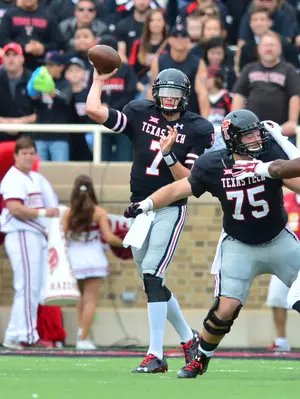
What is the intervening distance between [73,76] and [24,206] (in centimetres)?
178

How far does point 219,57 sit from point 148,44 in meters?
0.85

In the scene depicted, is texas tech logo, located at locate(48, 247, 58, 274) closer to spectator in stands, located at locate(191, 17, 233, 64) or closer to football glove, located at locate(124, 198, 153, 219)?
spectator in stands, located at locate(191, 17, 233, 64)

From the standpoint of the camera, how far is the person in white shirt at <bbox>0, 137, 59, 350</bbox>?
11773 millimetres

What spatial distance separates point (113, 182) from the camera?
1262 centimetres

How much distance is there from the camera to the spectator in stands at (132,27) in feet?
46.0

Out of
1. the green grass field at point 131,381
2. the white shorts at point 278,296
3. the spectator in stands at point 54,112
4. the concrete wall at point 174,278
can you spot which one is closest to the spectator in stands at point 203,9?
the spectator in stands at point 54,112

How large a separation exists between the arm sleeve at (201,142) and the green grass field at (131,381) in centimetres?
152

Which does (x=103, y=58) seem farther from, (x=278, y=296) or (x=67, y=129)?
(x=278, y=296)

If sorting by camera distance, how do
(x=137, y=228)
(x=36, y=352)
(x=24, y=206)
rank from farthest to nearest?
(x=24, y=206)
(x=36, y=352)
(x=137, y=228)

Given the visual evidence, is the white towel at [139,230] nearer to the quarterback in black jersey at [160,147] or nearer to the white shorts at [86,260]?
the quarterback in black jersey at [160,147]

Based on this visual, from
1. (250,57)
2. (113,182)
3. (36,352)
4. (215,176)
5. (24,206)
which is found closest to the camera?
(215,176)

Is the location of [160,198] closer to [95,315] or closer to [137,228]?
[137,228]

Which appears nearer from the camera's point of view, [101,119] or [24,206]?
[101,119]

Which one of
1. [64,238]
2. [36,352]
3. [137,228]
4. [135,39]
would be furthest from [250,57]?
[137,228]
